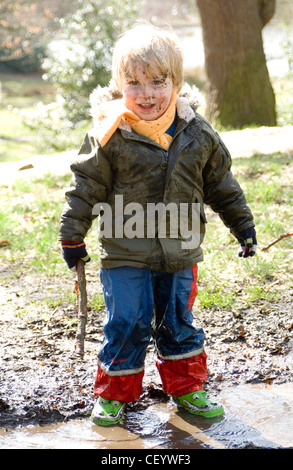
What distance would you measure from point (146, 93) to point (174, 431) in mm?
1489

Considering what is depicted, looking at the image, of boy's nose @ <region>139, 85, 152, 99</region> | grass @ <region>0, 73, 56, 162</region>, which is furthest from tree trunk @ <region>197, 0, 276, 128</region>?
boy's nose @ <region>139, 85, 152, 99</region>

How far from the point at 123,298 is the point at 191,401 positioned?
62 cm

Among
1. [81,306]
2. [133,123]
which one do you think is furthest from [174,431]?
[133,123]

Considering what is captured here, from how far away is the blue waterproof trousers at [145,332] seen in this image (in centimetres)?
291

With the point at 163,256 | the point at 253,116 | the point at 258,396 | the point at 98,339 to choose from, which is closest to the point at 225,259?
the point at 98,339

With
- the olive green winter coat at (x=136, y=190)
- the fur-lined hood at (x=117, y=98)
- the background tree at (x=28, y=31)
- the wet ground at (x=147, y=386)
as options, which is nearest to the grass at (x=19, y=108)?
the background tree at (x=28, y=31)

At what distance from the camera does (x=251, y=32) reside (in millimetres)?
9273

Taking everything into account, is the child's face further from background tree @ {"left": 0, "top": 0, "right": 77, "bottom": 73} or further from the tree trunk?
background tree @ {"left": 0, "top": 0, "right": 77, "bottom": 73}

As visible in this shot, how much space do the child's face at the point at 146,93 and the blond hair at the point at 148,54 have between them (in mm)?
22

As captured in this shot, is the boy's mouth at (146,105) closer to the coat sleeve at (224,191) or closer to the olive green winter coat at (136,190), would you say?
the olive green winter coat at (136,190)

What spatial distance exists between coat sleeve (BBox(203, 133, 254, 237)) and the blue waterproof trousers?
1.14 ft

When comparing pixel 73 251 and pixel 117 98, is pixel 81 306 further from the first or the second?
pixel 117 98

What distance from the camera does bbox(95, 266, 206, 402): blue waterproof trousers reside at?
2912 millimetres
